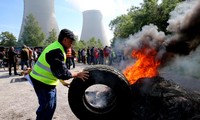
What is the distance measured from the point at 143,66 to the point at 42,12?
2362 inches

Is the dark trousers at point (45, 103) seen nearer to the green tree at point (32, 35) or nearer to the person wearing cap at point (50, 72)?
the person wearing cap at point (50, 72)

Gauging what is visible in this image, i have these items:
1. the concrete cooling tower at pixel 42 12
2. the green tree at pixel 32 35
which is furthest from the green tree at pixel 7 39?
the concrete cooling tower at pixel 42 12

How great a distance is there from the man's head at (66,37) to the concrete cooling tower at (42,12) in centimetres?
6102

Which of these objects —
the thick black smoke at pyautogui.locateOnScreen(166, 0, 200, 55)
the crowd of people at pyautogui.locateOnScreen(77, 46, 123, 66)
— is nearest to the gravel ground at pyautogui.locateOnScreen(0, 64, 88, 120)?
the thick black smoke at pyautogui.locateOnScreen(166, 0, 200, 55)

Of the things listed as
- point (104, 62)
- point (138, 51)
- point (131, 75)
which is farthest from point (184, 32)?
point (104, 62)

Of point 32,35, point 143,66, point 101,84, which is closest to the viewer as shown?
point 101,84

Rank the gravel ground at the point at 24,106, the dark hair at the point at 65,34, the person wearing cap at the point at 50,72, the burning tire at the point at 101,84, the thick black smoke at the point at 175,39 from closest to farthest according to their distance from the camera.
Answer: the person wearing cap at the point at 50,72 < the dark hair at the point at 65,34 < the burning tire at the point at 101,84 < the gravel ground at the point at 24,106 < the thick black smoke at the point at 175,39

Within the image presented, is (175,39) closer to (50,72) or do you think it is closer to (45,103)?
(50,72)

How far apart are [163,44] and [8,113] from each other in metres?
4.28

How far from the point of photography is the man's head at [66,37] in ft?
12.1

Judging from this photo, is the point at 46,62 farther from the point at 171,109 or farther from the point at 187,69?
the point at 187,69

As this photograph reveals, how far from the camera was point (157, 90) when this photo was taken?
17.3ft

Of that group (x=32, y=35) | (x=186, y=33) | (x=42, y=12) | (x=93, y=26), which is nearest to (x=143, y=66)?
(x=186, y=33)

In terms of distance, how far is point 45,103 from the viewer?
3723 mm
